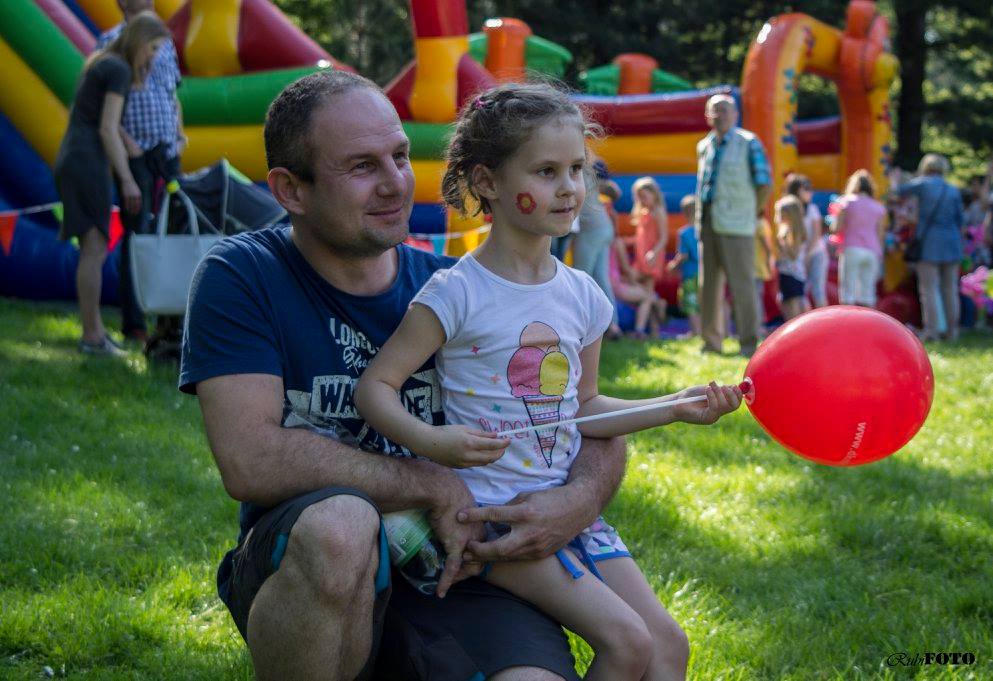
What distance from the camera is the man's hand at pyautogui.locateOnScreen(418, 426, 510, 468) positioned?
214 centimetres

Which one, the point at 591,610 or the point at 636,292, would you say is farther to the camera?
the point at 636,292

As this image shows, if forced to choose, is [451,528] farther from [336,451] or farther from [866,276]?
[866,276]

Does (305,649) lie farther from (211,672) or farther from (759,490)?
(759,490)

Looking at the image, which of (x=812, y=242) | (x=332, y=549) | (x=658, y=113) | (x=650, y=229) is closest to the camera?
(x=332, y=549)

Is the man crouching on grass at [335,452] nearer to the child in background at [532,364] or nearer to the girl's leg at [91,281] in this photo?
the child in background at [532,364]

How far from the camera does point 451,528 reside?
2262mm

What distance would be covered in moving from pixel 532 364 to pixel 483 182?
433 mm

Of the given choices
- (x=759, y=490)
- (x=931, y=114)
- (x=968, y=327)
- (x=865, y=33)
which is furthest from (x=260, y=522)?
(x=931, y=114)

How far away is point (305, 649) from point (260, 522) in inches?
11.1

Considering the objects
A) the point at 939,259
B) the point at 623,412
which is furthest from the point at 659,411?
the point at 939,259

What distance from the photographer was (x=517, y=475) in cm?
241

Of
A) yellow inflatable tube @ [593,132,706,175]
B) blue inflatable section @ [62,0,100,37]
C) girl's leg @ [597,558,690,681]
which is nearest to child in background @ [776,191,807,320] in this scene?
yellow inflatable tube @ [593,132,706,175]

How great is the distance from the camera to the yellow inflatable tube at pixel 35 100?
29.1ft

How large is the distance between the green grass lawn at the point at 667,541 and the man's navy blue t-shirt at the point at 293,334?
2.76 feet
